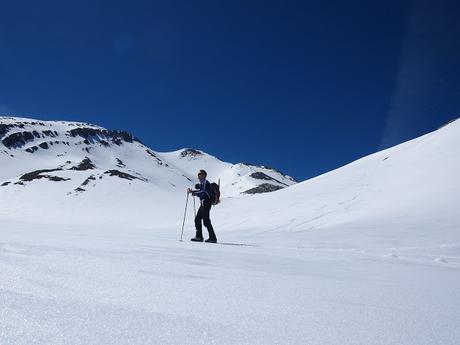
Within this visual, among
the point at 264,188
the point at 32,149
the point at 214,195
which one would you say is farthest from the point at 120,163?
the point at 214,195

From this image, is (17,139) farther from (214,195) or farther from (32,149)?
(214,195)

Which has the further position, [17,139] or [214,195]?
[17,139]

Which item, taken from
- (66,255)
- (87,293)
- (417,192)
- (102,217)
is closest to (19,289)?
(87,293)

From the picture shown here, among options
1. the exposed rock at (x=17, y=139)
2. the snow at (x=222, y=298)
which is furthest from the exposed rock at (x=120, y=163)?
the snow at (x=222, y=298)

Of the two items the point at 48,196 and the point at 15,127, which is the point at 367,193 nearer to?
the point at 48,196

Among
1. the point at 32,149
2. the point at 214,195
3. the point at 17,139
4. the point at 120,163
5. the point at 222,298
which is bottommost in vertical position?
the point at 222,298

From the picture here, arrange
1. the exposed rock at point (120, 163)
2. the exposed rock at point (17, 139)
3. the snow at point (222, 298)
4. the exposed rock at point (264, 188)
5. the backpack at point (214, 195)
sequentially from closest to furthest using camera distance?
the snow at point (222, 298)
the backpack at point (214, 195)
the exposed rock at point (264, 188)
the exposed rock at point (120, 163)
the exposed rock at point (17, 139)

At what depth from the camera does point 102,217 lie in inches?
1613

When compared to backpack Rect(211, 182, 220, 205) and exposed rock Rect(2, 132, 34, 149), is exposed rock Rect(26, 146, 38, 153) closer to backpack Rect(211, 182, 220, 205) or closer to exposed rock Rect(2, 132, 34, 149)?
exposed rock Rect(2, 132, 34, 149)

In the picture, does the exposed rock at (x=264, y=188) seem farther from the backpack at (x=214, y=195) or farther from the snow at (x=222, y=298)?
the snow at (x=222, y=298)

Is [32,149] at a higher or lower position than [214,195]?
higher

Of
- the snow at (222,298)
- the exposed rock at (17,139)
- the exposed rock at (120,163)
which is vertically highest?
the exposed rock at (17,139)

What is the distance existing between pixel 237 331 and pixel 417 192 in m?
14.9

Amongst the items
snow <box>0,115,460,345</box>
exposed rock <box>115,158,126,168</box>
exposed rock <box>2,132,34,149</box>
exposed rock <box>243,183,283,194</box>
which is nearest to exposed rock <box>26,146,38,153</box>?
exposed rock <box>2,132,34,149</box>
